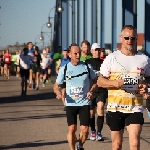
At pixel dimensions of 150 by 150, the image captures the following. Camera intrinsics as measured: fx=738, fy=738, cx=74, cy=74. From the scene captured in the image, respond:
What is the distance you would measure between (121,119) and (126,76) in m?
0.51

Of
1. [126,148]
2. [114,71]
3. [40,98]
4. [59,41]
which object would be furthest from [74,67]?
[59,41]

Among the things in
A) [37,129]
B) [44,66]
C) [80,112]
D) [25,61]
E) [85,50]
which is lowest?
[37,129]

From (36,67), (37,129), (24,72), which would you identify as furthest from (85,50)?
(36,67)

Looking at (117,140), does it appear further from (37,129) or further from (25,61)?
(25,61)

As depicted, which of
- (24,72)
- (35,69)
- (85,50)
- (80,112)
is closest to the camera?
(80,112)

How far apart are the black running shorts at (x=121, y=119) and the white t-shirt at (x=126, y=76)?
0.05 meters

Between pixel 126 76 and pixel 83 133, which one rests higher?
pixel 126 76

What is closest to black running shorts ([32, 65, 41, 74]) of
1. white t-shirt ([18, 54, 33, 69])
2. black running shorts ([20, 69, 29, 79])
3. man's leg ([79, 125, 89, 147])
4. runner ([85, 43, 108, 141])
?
white t-shirt ([18, 54, 33, 69])

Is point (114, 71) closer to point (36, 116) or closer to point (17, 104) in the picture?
point (36, 116)

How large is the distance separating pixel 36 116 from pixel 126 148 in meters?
6.35

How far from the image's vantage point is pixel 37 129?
14.5 meters

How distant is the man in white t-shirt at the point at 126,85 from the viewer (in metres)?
8.12

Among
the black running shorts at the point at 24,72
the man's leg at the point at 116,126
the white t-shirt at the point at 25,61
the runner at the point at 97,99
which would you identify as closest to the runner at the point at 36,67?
the white t-shirt at the point at 25,61

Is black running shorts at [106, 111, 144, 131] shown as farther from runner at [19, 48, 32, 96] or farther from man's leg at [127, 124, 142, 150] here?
runner at [19, 48, 32, 96]
